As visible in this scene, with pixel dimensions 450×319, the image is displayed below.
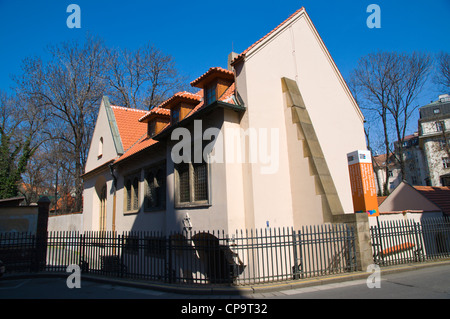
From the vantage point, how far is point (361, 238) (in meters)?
9.39

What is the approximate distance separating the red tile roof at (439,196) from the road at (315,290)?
23.0 ft

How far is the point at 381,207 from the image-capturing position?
19000 mm

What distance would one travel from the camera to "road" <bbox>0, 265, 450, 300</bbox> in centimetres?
702

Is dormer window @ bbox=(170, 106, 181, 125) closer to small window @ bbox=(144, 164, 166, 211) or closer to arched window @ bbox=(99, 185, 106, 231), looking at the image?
small window @ bbox=(144, 164, 166, 211)

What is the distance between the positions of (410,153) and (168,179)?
61253mm

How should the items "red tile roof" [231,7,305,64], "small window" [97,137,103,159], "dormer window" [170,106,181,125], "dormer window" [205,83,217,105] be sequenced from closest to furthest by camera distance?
"red tile roof" [231,7,305,64] → "dormer window" [205,83,217,105] → "dormer window" [170,106,181,125] → "small window" [97,137,103,159]

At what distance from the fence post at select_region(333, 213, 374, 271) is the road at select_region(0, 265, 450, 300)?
64 centimetres

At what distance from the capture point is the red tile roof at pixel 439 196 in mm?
16250

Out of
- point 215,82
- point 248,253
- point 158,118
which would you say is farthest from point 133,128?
point 248,253

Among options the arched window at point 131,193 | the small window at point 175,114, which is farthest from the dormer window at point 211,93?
the arched window at point 131,193

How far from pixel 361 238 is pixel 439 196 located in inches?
447

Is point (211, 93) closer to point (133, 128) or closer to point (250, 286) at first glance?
point (250, 286)

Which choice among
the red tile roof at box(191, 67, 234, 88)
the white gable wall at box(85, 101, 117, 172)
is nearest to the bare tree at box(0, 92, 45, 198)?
the white gable wall at box(85, 101, 117, 172)
